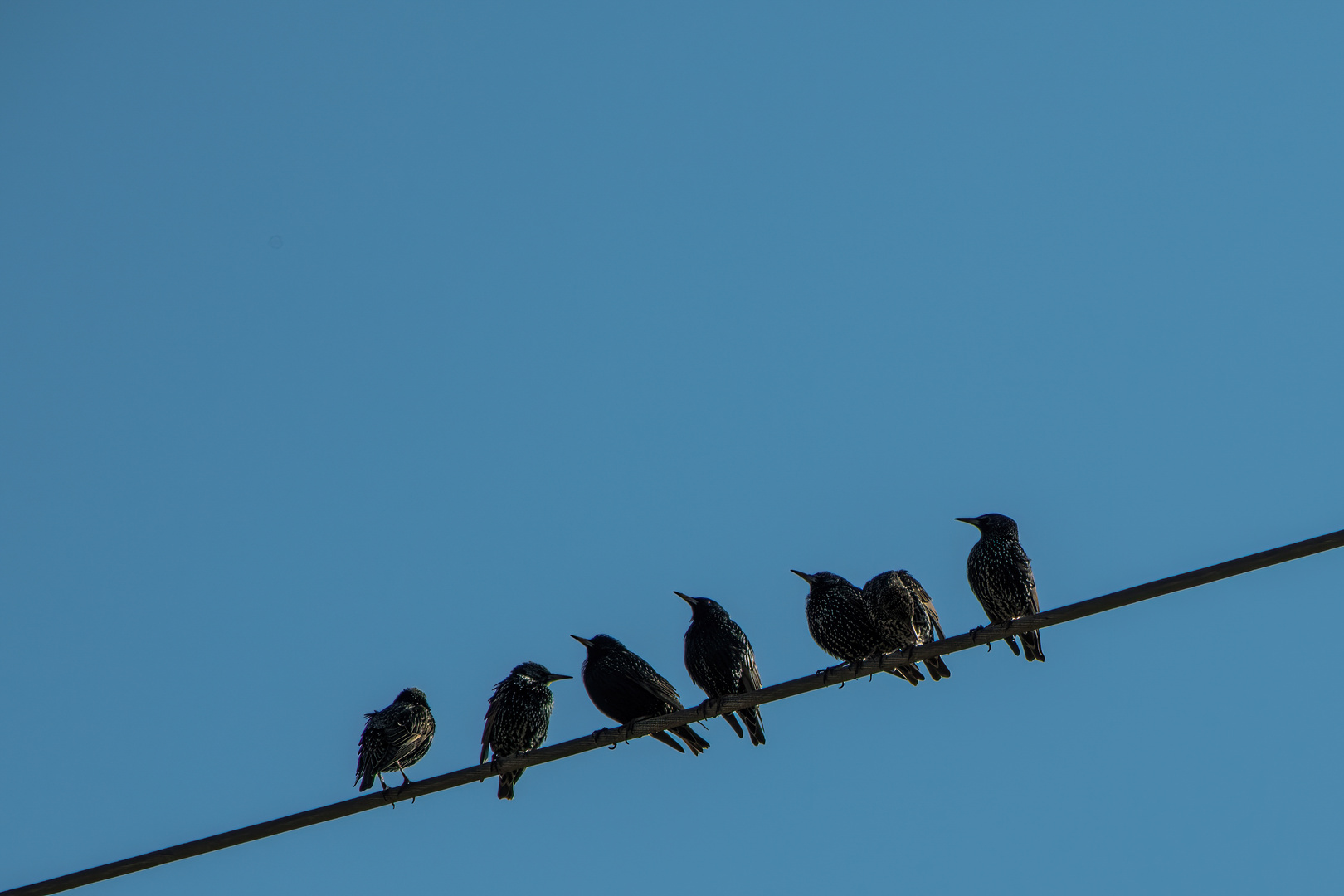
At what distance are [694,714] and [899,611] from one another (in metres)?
2.38

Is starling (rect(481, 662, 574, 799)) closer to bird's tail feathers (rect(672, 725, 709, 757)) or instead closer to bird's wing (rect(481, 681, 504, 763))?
bird's wing (rect(481, 681, 504, 763))

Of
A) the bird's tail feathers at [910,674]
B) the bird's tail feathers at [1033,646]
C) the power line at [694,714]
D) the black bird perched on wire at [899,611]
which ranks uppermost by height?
the black bird perched on wire at [899,611]

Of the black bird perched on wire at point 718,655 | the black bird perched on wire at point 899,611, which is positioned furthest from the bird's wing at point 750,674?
the black bird perched on wire at point 899,611

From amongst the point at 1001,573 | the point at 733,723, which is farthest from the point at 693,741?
the point at 1001,573

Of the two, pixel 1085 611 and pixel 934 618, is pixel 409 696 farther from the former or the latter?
pixel 1085 611

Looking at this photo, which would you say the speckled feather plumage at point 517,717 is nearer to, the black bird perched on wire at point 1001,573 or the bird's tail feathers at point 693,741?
the bird's tail feathers at point 693,741

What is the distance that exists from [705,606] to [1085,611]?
4543 mm

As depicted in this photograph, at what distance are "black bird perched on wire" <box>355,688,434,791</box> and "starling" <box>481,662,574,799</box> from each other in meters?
0.45

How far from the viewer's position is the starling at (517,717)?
9.72 metres

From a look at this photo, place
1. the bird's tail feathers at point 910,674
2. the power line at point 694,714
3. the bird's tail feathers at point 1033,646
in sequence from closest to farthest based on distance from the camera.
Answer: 1. the power line at point 694,714
2. the bird's tail feathers at point 910,674
3. the bird's tail feathers at point 1033,646

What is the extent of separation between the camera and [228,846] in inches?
222

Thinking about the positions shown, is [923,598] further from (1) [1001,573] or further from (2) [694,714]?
(2) [694,714]

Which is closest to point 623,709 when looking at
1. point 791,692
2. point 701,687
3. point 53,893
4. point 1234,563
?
point 701,687

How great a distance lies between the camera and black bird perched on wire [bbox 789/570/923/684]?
9.20 meters
